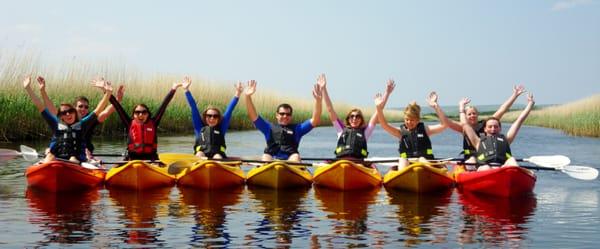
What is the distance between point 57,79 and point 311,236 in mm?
14806

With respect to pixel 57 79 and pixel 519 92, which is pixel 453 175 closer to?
pixel 519 92

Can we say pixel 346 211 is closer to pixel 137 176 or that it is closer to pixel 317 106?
pixel 317 106

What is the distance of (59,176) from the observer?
893cm

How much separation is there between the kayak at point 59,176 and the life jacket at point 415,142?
3778 mm

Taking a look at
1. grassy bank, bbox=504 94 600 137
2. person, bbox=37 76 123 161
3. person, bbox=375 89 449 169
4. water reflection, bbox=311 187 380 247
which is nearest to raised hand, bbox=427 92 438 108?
person, bbox=375 89 449 169

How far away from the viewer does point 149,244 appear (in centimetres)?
582

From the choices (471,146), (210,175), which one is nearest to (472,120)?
(471,146)

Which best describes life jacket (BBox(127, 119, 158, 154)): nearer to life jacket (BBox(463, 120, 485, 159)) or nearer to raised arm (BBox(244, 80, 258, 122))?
raised arm (BBox(244, 80, 258, 122))

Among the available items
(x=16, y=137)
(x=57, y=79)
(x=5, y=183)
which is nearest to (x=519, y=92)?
(x=5, y=183)

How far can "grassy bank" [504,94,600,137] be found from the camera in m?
22.8

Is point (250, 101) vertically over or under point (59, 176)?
over

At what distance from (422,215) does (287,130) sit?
9.28ft

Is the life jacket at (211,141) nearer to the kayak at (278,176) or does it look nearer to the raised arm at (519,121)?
the kayak at (278,176)

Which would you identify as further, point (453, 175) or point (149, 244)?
point (453, 175)
